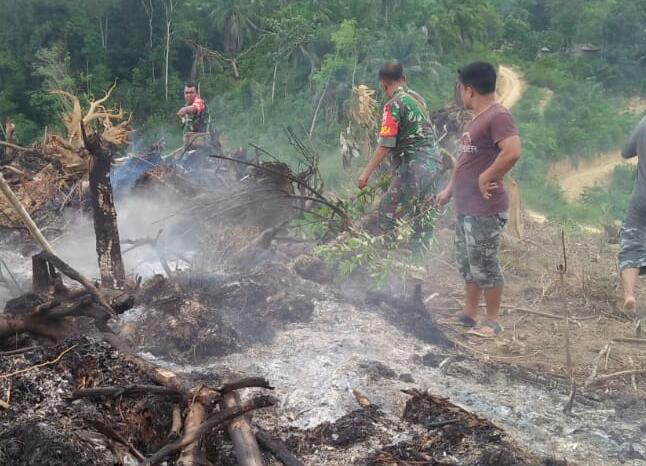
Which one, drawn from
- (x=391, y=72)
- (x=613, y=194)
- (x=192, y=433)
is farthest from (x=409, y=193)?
(x=613, y=194)

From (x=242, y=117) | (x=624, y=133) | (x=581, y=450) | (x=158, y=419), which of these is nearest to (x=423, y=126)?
(x=581, y=450)

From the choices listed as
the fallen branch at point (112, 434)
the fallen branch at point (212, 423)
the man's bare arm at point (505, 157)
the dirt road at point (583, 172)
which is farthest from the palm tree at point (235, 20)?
the fallen branch at point (112, 434)

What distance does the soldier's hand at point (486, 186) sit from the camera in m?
4.55

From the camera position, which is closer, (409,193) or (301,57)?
(409,193)

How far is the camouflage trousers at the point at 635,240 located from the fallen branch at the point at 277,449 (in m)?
3.39

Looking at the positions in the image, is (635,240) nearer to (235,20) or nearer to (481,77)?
(481,77)

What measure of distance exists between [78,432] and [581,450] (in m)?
2.44

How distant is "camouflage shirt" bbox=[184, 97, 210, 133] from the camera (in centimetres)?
966

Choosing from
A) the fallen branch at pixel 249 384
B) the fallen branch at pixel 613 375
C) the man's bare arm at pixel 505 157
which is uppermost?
the man's bare arm at pixel 505 157

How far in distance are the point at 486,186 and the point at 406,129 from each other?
123 cm

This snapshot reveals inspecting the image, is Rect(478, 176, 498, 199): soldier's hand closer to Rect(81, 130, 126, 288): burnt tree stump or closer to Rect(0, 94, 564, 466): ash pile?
Rect(0, 94, 564, 466): ash pile

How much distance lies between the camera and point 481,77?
15.1ft

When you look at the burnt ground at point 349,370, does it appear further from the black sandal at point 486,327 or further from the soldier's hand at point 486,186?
the soldier's hand at point 486,186

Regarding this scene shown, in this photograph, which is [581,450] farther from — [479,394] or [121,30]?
[121,30]
